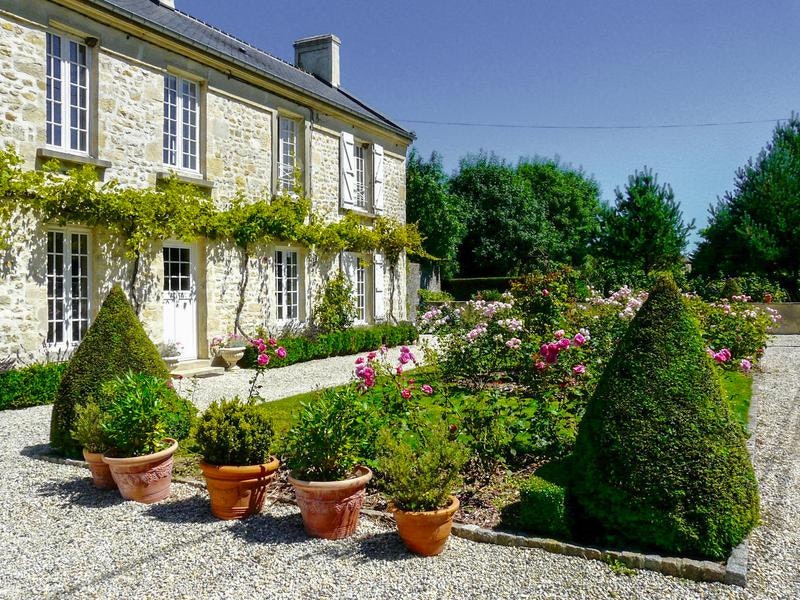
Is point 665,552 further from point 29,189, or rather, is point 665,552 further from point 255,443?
point 29,189

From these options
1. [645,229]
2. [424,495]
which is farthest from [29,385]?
[645,229]

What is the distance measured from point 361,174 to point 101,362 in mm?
11421

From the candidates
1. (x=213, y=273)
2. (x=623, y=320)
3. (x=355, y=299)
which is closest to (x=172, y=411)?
(x=623, y=320)

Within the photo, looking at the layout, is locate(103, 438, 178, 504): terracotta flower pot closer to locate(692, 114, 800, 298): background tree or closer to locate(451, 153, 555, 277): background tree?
locate(692, 114, 800, 298): background tree

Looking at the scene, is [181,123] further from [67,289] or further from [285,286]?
[285,286]

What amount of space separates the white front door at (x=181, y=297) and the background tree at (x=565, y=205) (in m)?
26.9

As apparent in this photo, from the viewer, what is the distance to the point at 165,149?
1084 centimetres

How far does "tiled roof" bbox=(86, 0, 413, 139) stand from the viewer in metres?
10.5

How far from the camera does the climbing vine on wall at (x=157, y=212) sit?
8.45m

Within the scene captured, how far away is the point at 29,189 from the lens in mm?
8500

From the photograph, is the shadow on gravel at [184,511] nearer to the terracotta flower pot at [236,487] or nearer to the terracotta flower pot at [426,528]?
the terracotta flower pot at [236,487]

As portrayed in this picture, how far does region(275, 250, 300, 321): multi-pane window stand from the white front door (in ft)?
7.48

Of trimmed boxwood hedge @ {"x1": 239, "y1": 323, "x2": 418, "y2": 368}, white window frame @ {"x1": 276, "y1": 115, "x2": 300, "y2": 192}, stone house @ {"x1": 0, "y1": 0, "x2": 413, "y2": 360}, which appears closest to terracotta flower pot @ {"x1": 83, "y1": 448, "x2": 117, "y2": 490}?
stone house @ {"x1": 0, "y1": 0, "x2": 413, "y2": 360}

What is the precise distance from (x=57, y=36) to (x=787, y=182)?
76.2 feet
